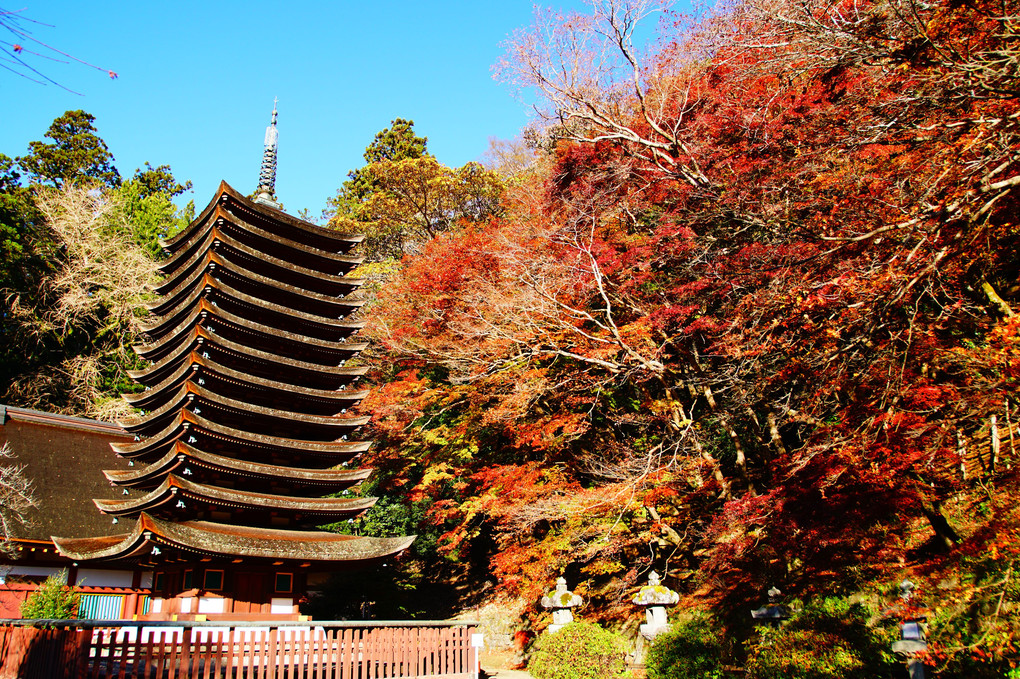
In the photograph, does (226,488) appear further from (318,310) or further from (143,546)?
(318,310)

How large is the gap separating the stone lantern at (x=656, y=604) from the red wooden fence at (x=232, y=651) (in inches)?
126

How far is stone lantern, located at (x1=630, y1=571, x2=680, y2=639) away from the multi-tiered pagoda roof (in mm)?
5080

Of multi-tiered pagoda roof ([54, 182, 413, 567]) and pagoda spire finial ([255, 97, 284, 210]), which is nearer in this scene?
multi-tiered pagoda roof ([54, 182, 413, 567])

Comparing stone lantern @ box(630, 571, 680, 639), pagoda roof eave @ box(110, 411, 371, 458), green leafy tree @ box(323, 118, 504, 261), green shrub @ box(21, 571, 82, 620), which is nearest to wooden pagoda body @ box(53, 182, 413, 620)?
pagoda roof eave @ box(110, 411, 371, 458)

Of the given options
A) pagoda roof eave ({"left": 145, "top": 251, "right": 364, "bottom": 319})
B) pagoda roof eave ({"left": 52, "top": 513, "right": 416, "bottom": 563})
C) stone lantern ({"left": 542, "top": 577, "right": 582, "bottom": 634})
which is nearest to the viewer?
pagoda roof eave ({"left": 52, "top": 513, "right": 416, "bottom": 563})

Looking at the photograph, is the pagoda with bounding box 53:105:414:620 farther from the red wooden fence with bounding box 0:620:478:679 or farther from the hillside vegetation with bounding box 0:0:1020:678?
the hillside vegetation with bounding box 0:0:1020:678

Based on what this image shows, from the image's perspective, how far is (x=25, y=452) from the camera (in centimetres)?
1573

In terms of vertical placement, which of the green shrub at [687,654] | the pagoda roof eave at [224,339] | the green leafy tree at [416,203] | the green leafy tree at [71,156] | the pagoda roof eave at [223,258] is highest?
the green leafy tree at [71,156]

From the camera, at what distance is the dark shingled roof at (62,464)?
1475cm

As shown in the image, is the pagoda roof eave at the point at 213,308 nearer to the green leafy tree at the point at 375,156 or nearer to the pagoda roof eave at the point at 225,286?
the pagoda roof eave at the point at 225,286

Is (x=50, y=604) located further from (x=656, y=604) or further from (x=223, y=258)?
(x=656, y=604)

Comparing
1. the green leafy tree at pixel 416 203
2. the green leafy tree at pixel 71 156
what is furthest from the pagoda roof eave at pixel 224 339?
the green leafy tree at pixel 71 156

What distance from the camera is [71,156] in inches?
1297

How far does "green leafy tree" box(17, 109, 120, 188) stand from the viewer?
31828 millimetres
